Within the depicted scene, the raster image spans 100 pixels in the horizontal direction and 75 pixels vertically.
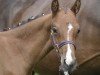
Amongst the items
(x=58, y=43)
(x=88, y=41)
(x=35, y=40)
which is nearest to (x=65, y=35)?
(x=58, y=43)

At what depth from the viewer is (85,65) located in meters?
8.80

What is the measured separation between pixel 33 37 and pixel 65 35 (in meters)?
0.67

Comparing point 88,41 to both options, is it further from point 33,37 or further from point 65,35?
point 65,35

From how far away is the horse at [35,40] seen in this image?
7.26 m

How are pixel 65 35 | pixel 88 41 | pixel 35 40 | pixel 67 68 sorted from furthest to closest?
pixel 88 41, pixel 35 40, pixel 65 35, pixel 67 68

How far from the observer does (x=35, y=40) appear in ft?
25.4

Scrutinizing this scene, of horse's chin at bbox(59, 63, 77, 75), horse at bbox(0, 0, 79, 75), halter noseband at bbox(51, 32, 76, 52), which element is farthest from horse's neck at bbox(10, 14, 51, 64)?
horse's chin at bbox(59, 63, 77, 75)

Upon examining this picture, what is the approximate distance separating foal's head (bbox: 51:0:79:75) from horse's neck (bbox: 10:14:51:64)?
0.28 metres

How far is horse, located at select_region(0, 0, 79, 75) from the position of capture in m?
7.26

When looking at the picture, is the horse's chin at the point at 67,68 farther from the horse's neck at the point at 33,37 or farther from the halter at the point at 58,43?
the horse's neck at the point at 33,37

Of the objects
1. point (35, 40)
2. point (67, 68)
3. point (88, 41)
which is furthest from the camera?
point (88, 41)

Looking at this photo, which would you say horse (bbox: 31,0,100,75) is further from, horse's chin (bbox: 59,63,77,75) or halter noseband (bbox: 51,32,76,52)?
horse's chin (bbox: 59,63,77,75)

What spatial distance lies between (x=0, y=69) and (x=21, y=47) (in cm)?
50

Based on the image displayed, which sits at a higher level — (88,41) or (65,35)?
(65,35)
